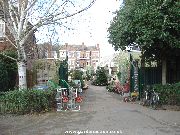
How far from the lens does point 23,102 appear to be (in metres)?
17.7

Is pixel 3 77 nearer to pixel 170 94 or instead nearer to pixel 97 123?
pixel 170 94

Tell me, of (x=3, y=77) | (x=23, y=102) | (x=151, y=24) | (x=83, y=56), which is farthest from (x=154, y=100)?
(x=83, y=56)

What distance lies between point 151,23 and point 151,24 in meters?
0.05

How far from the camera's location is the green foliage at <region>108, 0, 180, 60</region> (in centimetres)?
2028

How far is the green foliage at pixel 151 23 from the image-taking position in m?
20.3

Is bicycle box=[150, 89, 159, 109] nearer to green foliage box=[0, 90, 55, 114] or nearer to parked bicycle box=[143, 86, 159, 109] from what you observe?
parked bicycle box=[143, 86, 159, 109]

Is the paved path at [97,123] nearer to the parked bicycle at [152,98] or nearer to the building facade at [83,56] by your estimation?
the parked bicycle at [152,98]

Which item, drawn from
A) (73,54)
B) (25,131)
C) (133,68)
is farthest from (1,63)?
(73,54)

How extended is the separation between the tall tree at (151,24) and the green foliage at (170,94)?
7.01 ft

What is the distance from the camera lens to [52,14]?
1902 cm

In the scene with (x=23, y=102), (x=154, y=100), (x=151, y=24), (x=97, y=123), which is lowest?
(x=97, y=123)

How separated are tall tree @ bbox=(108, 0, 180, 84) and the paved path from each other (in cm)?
396

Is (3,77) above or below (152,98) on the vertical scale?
above

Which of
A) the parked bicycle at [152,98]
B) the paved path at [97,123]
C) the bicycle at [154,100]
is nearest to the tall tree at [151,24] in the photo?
the parked bicycle at [152,98]
